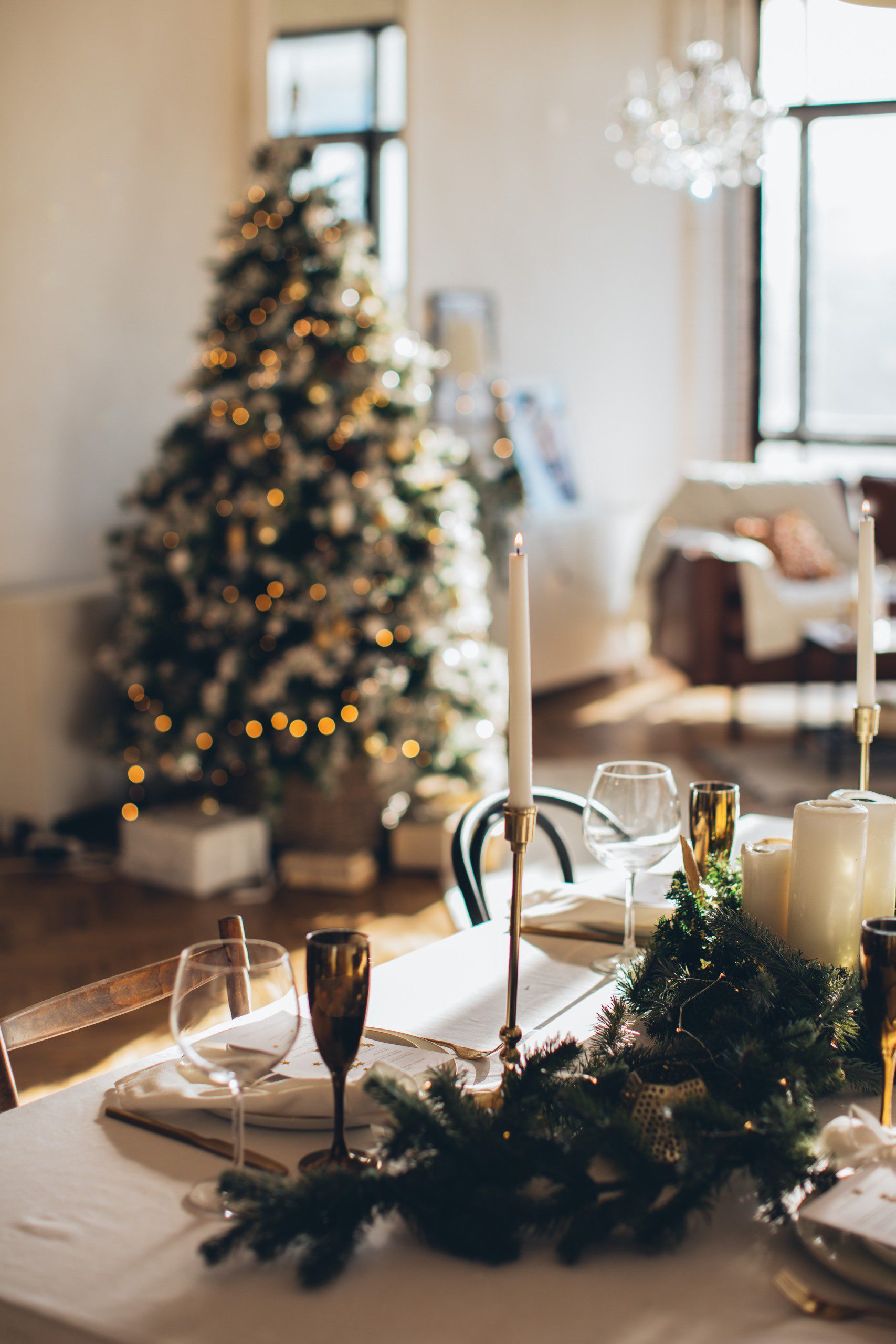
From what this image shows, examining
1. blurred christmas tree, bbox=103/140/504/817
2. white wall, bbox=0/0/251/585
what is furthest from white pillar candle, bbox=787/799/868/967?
white wall, bbox=0/0/251/585

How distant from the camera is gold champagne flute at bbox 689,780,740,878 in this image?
4.62 feet

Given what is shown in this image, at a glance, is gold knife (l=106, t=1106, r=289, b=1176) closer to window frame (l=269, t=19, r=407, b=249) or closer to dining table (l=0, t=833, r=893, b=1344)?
dining table (l=0, t=833, r=893, b=1344)

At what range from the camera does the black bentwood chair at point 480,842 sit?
1696 mm

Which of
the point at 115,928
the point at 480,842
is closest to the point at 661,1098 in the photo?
the point at 480,842

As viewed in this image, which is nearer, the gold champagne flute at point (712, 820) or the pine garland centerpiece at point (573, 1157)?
the pine garland centerpiece at point (573, 1157)

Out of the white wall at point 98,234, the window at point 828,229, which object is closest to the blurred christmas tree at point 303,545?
the white wall at point 98,234

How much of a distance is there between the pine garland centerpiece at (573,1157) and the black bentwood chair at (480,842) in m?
0.66

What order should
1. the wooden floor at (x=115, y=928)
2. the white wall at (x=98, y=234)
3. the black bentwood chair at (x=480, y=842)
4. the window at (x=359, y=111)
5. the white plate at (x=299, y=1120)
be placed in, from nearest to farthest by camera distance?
the white plate at (x=299, y=1120)
the black bentwood chair at (x=480, y=842)
the wooden floor at (x=115, y=928)
the white wall at (x=98, y=234)
the window at (x=359, y=111)

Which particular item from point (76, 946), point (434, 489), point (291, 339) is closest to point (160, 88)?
point (291, 339)

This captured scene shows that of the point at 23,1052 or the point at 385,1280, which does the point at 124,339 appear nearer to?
the point at 23,1052

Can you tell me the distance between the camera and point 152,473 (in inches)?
157

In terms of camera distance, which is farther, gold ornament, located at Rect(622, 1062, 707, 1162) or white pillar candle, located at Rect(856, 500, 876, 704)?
white pillar candle, located at Rect(856, 500, 876, 704)

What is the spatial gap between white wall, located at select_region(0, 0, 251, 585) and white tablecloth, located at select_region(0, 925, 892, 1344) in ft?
12.2

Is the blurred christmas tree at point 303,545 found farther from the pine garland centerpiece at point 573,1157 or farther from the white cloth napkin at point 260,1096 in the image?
the pine garland centerpiece at point 573,1157
